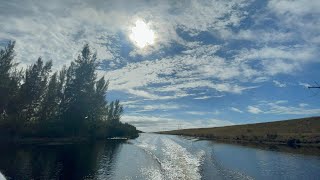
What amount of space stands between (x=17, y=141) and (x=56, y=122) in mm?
22774

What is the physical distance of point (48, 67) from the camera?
366ft

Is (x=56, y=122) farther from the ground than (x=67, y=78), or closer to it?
closer to it

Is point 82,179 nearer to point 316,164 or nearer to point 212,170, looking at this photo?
point 212,170

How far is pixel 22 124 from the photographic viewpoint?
9131 cm

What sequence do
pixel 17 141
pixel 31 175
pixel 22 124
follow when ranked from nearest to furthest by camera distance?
pixel 31 175, pixel 17 141, pixel 22 124

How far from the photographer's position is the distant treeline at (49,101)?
Result: 92.1 metres

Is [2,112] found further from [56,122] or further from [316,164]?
[316,164]

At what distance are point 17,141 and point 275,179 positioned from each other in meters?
65.7

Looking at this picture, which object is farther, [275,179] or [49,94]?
[49,94]

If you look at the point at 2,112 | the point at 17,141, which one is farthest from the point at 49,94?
the point at 17,141

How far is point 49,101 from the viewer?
369ft

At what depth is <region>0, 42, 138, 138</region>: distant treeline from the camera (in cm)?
9206

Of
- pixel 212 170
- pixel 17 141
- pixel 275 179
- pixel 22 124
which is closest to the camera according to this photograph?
pixel 275 179

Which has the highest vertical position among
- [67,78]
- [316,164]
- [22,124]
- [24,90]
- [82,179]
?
[67,78]
